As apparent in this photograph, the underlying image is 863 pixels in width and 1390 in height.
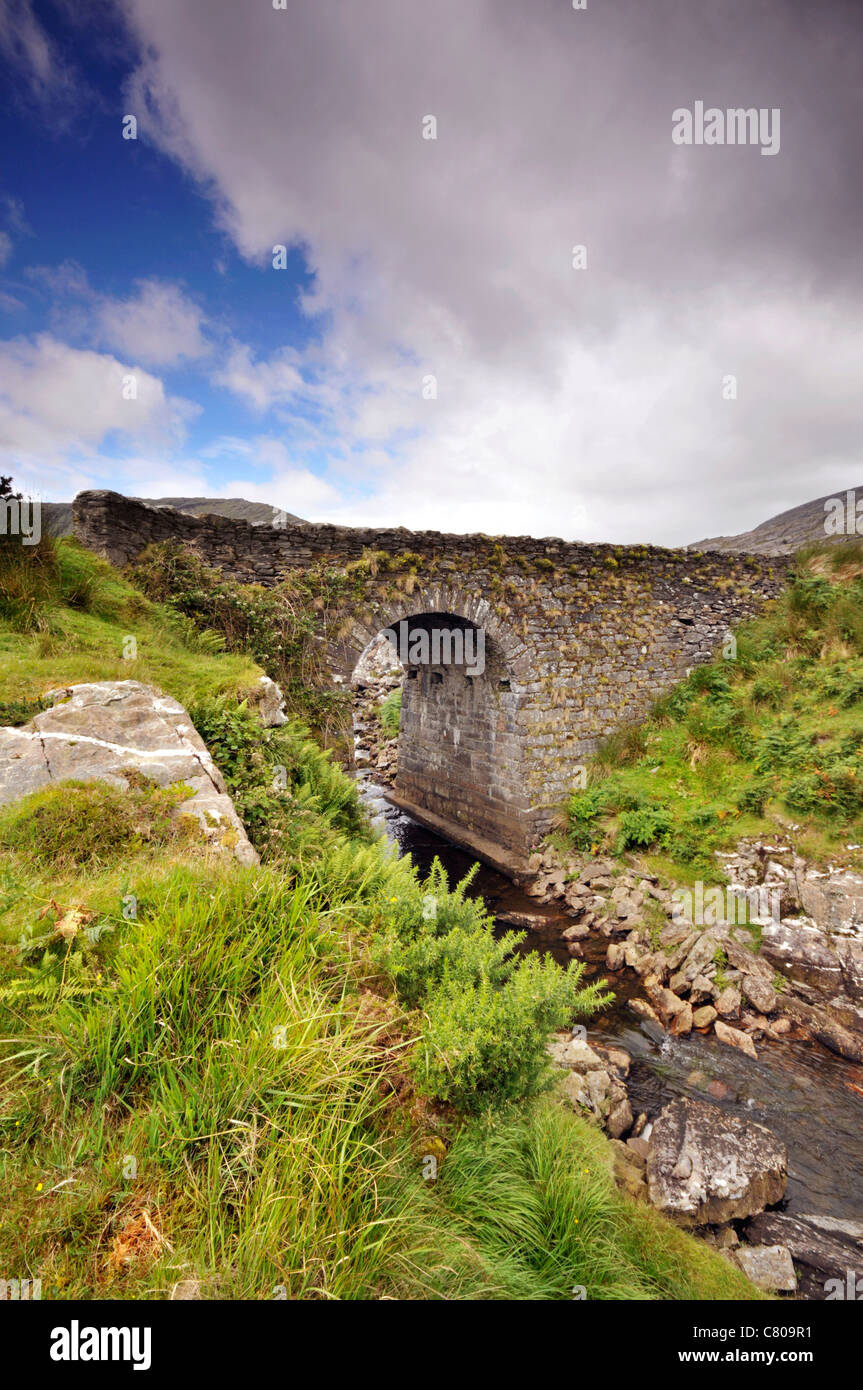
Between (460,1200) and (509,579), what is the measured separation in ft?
31.1

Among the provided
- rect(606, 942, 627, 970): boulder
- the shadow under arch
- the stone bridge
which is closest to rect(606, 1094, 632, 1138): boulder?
rect(606, 942, 627, 970): boulder

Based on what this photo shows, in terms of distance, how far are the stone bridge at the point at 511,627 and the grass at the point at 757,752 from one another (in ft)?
2.24

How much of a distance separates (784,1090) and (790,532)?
2280 centimetres

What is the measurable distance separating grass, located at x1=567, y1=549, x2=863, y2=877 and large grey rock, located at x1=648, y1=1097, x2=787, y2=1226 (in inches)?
172

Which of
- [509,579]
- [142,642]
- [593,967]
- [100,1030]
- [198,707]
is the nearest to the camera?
[100,1030]

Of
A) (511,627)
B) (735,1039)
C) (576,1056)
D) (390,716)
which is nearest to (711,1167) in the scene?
(576,1056)

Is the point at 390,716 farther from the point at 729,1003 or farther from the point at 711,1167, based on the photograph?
the point at 711,1167

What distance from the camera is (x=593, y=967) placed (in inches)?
306

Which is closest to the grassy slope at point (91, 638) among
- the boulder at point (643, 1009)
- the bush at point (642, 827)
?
the boulder at point (643, 1009)

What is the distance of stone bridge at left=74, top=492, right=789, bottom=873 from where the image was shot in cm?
911

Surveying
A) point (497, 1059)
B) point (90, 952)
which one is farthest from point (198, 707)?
point (497, 1059)

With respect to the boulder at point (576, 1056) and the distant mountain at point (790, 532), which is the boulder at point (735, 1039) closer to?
the boulder at point (576, 1056)

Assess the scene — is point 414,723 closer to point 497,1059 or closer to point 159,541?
point 159,541

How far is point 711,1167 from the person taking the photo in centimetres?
428
